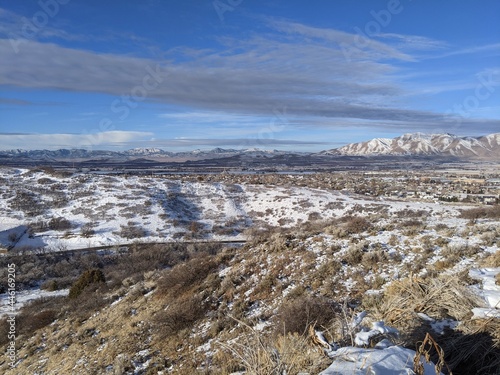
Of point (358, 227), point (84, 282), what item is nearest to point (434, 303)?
point (358, 227)

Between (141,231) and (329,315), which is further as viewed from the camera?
(141,231)

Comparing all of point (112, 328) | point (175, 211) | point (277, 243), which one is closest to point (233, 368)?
point (112, 328)

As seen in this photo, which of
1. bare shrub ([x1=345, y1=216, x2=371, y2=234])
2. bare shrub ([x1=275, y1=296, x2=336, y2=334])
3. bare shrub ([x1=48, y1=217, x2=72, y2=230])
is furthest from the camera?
bare shrub ([x1=48, y1=217, x2=72, y2=230])

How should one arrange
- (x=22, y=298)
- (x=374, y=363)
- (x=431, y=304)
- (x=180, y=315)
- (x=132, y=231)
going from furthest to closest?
(x=132, y=231) → (x=22, y=298) → (x=180, y=315) → (x=431, y=304) → (x=374, y=363)

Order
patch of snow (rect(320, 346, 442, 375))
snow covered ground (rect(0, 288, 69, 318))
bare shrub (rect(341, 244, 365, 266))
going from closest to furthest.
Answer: patch of snow (rect(320, 346, 442, 375)) < bare shrub (rect(341, 244, 365, 266)) < snow covered ground (rect(0, 288, 69, 318))

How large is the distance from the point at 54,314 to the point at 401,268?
12.6 metres

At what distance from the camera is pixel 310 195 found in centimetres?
4500

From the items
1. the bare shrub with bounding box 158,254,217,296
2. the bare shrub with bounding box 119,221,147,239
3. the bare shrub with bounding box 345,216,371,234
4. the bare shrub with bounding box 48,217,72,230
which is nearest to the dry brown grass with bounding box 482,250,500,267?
the bare shrub with bounding box 345,216,371,234

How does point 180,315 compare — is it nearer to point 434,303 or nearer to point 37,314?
point 434,303

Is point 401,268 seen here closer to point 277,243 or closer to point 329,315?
point 329,315

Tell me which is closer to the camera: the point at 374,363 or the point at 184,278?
the point at 374,363

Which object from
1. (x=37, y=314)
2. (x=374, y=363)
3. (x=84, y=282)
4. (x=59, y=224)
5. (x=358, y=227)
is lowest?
(x=59, y=224)

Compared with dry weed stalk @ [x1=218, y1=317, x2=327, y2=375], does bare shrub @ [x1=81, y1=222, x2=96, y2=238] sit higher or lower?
lower

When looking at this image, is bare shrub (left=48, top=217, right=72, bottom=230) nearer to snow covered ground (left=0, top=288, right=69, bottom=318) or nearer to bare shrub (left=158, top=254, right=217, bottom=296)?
snow covered ground (left=0, top=288, right=69, bottom=318)
